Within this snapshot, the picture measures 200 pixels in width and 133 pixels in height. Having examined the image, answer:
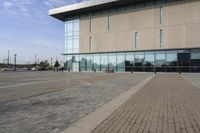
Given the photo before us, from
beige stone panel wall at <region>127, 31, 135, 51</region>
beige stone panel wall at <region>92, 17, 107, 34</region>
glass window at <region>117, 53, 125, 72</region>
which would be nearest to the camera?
beige stone panel wall at <region>127, 31, 135, 51</region>

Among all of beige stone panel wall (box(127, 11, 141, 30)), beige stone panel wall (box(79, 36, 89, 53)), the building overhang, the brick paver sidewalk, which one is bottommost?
the brick paver sidewalk

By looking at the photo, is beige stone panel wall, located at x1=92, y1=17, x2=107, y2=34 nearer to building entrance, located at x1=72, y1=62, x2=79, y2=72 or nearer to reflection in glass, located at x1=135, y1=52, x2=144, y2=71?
building entrance, located at x1=72, y1=62, x2=79, y2=72

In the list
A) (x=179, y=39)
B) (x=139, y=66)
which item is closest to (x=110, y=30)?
(x=139, y=66)

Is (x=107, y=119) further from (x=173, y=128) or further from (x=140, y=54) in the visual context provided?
(x=140, y=54)

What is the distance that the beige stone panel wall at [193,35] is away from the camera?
126 feet

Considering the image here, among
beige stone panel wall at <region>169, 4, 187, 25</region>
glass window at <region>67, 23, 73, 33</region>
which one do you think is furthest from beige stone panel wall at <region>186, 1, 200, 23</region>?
glass window at <region>67, 23, 73, 33</region>

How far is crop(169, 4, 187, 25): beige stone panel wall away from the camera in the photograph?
39688 mm

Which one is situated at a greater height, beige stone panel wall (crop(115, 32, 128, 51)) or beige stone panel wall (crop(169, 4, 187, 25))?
beige stone panel wall (crop(169, 4, 187, 25))

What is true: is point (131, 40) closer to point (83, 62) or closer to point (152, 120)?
point (83, 62)

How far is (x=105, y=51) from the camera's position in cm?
4838

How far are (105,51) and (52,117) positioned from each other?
43.1 m

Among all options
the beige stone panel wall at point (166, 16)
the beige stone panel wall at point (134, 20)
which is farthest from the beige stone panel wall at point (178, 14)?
the beige stone panel wall at point (134, 20)

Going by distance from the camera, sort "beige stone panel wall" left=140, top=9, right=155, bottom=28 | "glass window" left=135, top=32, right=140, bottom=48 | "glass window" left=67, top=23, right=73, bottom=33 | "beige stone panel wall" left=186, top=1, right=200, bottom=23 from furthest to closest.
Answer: "glass window" left=67, top=23, right=73, bottom=33
"glass window" left=135, top=32, right=140, bottom=48
"beige stone panel wall" left=140, top=9, right=155, bottom=28
"beige stone panel wall" left=186, top=1, right=200, bottom=23

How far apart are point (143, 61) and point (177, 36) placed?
9.28 meters
